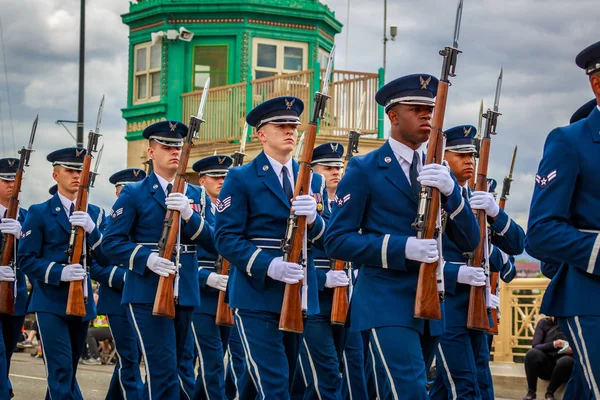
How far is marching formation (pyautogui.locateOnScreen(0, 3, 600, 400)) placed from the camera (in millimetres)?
5129

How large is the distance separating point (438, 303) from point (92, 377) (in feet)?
37.5

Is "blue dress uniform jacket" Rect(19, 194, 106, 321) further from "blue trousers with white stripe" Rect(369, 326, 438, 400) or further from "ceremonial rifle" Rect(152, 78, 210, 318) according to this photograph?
"blue trousers with white stripe" Rect(369, 326, 438, 400)

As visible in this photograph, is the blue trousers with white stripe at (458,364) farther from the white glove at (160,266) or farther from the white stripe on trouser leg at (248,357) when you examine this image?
the white glove at (160,266)

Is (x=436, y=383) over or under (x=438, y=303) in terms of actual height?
under

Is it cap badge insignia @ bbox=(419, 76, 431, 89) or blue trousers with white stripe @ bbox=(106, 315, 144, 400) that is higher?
cap badge insignia @ bbox=(419, 76, 431, 89)

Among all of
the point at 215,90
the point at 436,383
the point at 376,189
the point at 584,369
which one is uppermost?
the point at 215,90

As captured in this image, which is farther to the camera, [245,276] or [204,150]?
[204,150]

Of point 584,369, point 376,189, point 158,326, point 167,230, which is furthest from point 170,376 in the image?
point 584,369

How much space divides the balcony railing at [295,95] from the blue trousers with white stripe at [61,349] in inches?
333

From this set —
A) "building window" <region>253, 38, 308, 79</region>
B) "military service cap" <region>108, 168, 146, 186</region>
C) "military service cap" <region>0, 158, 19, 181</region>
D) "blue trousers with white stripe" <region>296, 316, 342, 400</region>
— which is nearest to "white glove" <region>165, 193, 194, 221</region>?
"blue trousers with white stripe" <region>296, 316, 342, 400</region>

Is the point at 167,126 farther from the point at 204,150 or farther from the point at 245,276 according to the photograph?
the point at 204,150

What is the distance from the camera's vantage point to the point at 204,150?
833 inches

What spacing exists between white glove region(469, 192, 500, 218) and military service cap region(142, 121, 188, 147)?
7.78ft

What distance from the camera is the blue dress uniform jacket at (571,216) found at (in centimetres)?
487
